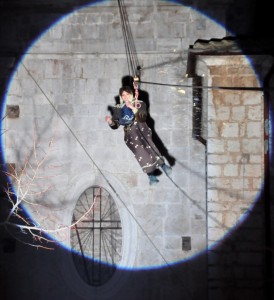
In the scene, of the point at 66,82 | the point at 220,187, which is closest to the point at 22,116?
the point at 66,82

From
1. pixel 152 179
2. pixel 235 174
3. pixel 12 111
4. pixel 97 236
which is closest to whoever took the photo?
pixel 235 174

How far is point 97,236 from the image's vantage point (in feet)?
40.8

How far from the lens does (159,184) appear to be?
12.0 metres

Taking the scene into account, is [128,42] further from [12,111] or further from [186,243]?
[186,243]

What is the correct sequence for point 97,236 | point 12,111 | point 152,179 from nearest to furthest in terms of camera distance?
point 152,179, point 12,111, point 97,236

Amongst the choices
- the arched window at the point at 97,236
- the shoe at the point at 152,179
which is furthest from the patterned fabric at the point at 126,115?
the arched window at the point at 97,236

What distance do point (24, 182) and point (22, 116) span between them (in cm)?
190

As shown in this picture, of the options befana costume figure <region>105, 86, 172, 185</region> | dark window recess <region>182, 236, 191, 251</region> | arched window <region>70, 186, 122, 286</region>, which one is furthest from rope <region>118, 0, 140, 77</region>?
dark window recess <region>182, 236, 191, 251</region>

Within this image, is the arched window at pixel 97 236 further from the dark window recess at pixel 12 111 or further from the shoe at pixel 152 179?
the dark window recess at pixel 12 111

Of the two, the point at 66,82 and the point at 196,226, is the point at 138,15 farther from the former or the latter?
the point at 196,226

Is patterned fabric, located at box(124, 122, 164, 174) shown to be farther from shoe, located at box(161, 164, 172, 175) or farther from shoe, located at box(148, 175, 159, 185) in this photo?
shoe, located at box(148, 175, 159, 185)

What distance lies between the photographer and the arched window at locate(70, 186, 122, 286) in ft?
40.5

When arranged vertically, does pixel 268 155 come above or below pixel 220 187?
above

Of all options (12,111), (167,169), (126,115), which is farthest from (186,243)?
(12,111)
